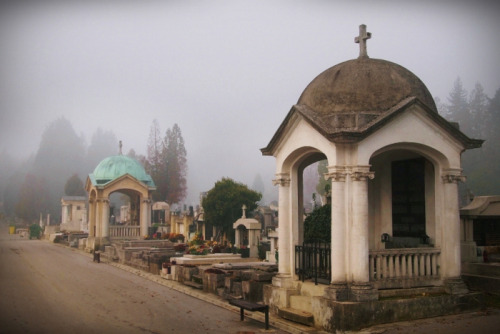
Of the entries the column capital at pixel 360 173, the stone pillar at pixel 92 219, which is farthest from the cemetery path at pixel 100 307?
the stone pillar at pixel 92 219

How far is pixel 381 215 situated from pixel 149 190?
84.7 feet

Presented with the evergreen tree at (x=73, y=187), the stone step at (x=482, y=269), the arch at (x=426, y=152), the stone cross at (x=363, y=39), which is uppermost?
the evergreen tree at (x=73, y=187)

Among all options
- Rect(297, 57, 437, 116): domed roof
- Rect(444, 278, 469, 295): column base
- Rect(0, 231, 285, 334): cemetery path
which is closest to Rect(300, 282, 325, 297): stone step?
Rect(0, 231, 285, 334): cemetery path

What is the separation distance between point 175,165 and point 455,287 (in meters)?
60.9

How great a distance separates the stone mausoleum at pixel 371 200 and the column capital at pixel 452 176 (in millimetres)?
23

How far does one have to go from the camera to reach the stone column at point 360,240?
34.4ft

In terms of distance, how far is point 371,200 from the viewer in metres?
13.5

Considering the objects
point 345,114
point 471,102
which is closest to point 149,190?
point 345,114

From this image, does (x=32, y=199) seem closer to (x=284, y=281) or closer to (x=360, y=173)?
(x=284, y=281)

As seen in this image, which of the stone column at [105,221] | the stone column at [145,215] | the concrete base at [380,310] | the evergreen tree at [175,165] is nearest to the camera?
the concrete base at [380,310]

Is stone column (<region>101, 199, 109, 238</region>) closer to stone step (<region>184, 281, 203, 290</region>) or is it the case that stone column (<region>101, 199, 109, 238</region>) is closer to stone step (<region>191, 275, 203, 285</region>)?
stone step (<region>191, 275, 203, 285</region>)

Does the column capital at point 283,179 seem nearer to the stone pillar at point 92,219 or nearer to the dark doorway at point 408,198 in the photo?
the dark doorway at point 408,198

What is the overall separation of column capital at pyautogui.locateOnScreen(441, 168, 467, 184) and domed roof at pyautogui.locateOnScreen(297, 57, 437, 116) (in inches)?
58.9

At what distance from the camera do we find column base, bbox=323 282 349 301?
34.6ft
